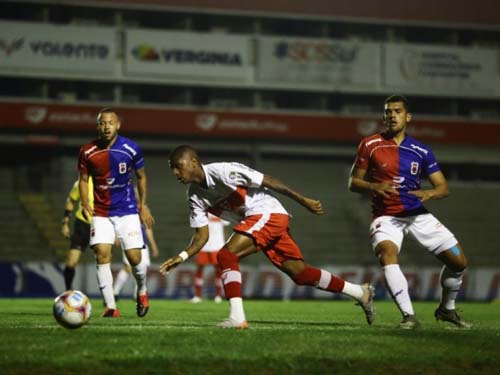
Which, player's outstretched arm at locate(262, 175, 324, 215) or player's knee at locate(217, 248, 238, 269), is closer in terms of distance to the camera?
player's outstretched arm at locate(262, 175, 324, 215)

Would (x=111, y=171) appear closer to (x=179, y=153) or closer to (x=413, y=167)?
(x=179, y=153)

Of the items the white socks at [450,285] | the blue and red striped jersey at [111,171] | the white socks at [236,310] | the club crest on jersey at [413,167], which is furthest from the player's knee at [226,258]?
the blue and red striped jersey at [111,171]

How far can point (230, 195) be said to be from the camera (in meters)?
11.4

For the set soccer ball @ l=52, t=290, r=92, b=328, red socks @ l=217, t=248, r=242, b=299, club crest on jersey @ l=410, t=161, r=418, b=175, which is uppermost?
club crest on jersey @ l=410, t=161, r=418, b=175

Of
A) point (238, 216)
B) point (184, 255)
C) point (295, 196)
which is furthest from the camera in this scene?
point (238, 216)

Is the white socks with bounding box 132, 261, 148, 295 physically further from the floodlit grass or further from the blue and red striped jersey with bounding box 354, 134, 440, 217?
the blue and red striped jersey with bounding box 354, 134, 440, 217

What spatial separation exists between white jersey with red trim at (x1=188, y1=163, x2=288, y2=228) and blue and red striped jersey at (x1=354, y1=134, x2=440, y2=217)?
1139mm

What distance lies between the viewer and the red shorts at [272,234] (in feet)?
37.2

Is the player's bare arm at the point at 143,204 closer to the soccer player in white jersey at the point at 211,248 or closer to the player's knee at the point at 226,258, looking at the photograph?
the player's knee at the point at 226,258

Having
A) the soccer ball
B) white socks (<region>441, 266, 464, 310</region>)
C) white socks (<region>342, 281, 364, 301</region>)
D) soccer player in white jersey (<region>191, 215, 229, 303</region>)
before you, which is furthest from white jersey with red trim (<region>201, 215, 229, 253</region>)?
the soccer ball

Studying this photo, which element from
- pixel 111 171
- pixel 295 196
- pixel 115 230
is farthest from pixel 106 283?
pixel 295 196

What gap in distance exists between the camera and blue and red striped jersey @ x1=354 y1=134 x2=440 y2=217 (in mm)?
11883

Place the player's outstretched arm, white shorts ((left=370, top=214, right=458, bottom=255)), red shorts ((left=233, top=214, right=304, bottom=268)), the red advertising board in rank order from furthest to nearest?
the red advertising board → white shorts ((left=370, top=214, right=458, bottom=255)) → red shorts ((left=233, top=214, right=304, bottom=268)) → the player's outstretched arm

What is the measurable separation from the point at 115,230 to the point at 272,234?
9.88 ft
